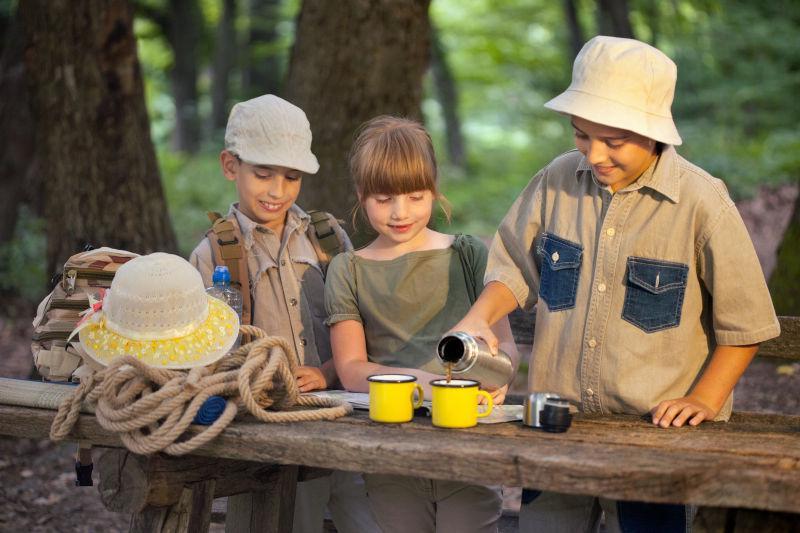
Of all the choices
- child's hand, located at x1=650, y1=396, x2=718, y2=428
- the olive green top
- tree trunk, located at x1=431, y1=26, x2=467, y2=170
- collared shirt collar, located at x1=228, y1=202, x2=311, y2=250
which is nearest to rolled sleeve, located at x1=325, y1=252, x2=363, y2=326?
the olive green top

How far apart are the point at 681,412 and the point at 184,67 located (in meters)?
22.2

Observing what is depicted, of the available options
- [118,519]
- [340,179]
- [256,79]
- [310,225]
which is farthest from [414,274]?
[256,79]

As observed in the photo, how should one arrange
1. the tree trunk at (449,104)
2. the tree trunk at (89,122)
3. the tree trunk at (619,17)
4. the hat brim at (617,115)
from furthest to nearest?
the tree trunk at (449,104), the tree trunk at (619,17), the tree trunk at (89,122), the hat brim at (617,115)

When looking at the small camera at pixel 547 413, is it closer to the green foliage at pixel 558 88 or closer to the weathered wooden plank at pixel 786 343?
the weathered wooden plank at pixel 786 343

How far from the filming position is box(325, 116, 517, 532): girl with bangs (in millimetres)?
3689

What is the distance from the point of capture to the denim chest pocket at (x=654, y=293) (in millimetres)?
3330

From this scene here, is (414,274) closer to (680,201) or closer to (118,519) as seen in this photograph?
(680,201)

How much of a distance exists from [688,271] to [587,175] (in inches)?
19.0

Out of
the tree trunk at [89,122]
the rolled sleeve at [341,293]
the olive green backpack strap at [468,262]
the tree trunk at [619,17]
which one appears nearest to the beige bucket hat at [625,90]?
the olive green backpack strap at [468,262]

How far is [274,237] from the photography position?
426cm

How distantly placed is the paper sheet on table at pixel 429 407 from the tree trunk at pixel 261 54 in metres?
20.3

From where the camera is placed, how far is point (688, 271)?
3316 mm

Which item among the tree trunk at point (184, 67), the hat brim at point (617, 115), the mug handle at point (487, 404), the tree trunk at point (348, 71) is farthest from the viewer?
the tree trunk at point (184, 67)

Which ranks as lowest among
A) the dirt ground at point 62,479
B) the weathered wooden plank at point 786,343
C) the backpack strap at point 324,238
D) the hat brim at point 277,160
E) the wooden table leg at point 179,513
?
the dirt ground at point 62,479
